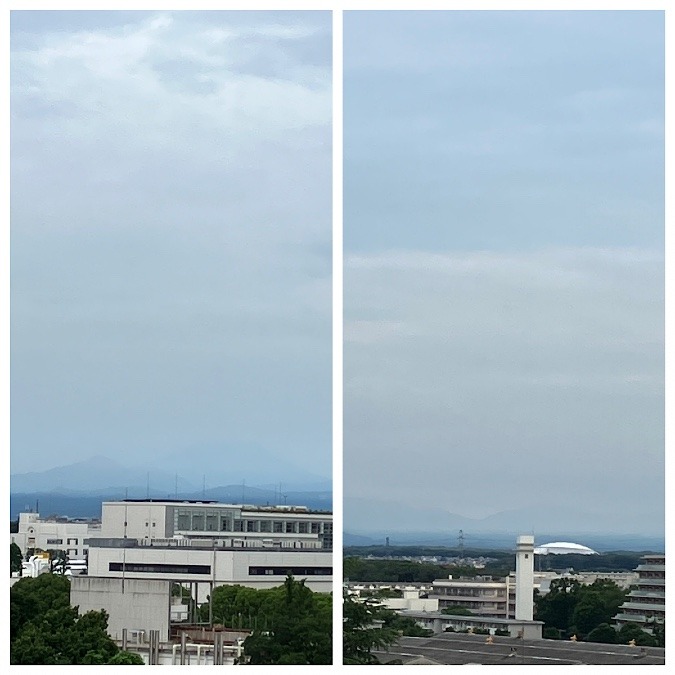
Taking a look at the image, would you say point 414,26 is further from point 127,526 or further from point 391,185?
point 127,526

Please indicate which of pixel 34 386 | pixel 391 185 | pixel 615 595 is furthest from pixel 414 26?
pixel 615 595

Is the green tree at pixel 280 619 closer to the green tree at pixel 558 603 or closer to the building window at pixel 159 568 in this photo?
the building window at pixel 159 568

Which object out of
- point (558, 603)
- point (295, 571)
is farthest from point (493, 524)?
point (295, 571)

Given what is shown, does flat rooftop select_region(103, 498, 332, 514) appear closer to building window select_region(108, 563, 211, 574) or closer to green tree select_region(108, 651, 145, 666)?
building window select_region(108, 563, 211, 574)

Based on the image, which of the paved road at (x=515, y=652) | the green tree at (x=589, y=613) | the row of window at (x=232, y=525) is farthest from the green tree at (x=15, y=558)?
the green tree at (x=589, y=613)

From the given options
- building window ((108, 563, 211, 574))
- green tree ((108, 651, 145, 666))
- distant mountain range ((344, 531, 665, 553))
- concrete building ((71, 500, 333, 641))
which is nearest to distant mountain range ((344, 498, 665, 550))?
distant mountain range ((344, 531, 665, 553))

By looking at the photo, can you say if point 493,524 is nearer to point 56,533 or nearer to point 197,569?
point 197,569
